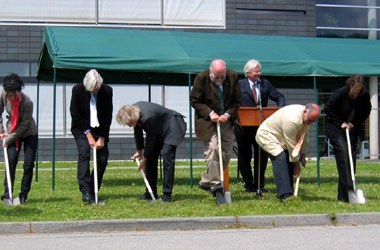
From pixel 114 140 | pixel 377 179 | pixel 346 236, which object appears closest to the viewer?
pixel 346 236

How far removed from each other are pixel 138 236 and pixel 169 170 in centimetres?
172

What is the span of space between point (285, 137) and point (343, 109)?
1.16m

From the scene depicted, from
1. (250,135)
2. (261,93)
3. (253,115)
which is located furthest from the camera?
(261,93)

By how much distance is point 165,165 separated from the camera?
7902 millimetres

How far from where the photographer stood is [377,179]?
469 inches

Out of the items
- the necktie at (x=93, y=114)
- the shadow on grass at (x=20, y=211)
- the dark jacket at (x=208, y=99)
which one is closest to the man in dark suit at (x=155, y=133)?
the dark jacket at (x=208, y=99)

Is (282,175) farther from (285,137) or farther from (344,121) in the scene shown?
(344,121)

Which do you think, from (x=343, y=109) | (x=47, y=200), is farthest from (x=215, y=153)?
(x=47, y=200)

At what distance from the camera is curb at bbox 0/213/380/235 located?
653 cm

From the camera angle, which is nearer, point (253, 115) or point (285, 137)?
point (285, 137)

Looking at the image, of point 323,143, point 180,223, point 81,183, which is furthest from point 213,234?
point 323,143

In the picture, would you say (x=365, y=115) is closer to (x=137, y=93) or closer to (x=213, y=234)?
(x=213, y=234)

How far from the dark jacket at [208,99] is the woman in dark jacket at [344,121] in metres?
1.35

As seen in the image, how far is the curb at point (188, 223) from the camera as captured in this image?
21.4ft
